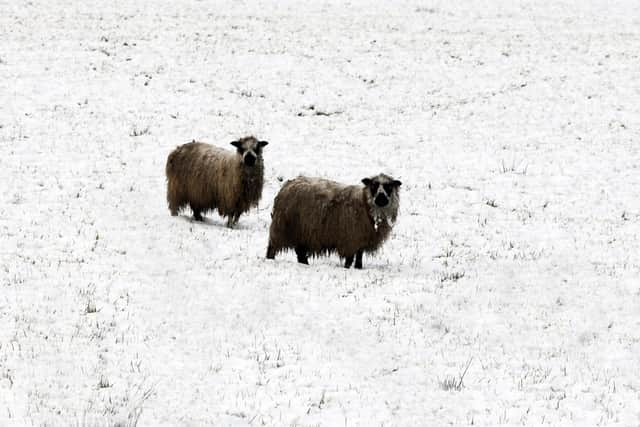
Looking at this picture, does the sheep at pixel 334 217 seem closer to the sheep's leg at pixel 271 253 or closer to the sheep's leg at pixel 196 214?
the sheep's leg at pixel 271 253

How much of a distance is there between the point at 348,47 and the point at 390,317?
88.5 feet

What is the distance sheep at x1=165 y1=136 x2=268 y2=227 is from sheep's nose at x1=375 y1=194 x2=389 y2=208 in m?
3.89

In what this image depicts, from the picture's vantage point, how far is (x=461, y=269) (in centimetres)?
1300

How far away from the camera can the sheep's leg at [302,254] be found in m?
13.6

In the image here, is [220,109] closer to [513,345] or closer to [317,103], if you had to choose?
[317,103]

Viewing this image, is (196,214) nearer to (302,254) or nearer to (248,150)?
(248,150)

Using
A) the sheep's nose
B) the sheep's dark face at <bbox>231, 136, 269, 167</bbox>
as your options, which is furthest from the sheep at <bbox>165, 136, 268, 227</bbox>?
the sheep's nose

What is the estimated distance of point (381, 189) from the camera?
12.8 metres

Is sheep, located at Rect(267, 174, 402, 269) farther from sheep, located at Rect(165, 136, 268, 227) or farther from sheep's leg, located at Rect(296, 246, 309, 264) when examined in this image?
sheep, located at Rect(165, 136, 268, 227)

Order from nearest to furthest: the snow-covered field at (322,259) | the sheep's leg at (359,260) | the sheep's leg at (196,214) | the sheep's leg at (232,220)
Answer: the snow-covered field at (322,259) < the sheep's leg at (359,260) < the sheep's leg at (232,220) < the sheep's leg at (196,214)

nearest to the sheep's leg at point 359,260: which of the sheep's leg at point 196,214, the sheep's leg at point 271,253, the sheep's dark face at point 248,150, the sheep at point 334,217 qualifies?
the sheep at point 334,217

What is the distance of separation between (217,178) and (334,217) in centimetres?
404

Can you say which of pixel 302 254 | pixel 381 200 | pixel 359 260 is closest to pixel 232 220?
pixel 302 254

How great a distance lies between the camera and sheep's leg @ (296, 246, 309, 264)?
44.7 feet
